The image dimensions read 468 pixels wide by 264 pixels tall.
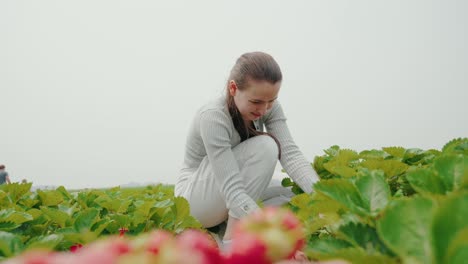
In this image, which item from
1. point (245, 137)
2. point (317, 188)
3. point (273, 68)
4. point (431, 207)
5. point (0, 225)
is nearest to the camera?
point (431, 207)

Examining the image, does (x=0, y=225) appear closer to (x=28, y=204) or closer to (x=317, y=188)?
(x=28, y=204)

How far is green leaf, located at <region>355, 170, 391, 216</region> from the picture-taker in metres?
0.86

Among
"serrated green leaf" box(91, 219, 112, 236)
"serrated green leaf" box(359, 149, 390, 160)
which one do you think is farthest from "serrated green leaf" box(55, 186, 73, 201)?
"serrated green leaf" box(359, 149, 390, 160)

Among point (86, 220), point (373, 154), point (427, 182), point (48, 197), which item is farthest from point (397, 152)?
point (48, 197)

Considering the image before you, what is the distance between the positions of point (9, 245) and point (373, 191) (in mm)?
750

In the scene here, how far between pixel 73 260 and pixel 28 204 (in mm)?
2362

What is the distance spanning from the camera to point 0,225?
166 centimetres

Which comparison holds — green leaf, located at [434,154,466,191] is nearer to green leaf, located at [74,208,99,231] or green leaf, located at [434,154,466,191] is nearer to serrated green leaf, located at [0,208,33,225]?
green leaf, located at [74,208,99,231]

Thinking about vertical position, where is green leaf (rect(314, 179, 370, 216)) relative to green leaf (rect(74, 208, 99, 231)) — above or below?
above

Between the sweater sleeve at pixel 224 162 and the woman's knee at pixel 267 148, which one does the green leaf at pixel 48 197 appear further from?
the woman's knee at pixel 267 148

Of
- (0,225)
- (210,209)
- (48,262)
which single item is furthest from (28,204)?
(48,262)

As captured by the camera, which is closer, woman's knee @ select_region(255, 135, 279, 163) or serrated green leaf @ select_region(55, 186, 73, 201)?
woman's knee @ select_region(255, 135, 279, 163)

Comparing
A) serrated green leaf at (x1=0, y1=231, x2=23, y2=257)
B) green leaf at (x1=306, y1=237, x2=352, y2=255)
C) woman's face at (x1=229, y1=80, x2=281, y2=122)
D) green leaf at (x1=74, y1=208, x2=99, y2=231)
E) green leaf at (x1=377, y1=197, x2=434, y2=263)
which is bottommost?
green leaf at (x1=74, y1=208, x2=99, y2=231)

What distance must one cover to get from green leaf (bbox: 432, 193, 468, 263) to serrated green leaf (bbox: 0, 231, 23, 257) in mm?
804
